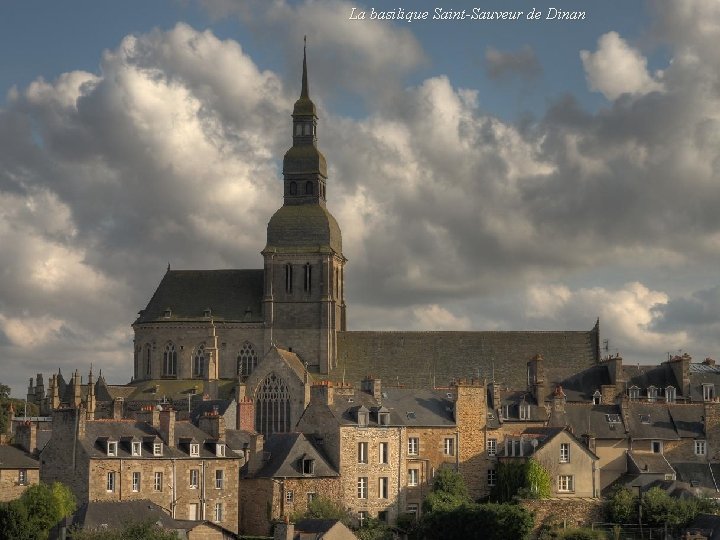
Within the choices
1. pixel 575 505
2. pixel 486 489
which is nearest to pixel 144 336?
pixel 486 489

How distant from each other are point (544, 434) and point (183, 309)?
42.3m

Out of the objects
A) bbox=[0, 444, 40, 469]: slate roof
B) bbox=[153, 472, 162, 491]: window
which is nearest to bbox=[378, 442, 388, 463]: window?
bbox=[153, 472, 162, 491]: window

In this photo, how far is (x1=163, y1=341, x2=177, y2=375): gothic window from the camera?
11106 centimetres

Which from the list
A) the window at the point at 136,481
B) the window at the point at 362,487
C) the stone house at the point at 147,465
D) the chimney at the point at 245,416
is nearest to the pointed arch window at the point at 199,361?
the chimney at the point at 245,416

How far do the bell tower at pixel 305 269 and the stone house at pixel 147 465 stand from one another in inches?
1456

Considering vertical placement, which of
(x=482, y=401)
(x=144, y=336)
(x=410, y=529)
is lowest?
(x=410, y=529)

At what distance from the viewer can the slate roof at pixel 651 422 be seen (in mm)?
81688

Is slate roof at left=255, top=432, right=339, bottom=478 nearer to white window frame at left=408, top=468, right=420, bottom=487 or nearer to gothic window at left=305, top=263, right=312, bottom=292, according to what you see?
white window frame at left=408, top=468, right=420, bottom=487

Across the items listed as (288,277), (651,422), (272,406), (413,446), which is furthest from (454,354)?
(413,446)

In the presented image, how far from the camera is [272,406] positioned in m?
96.8

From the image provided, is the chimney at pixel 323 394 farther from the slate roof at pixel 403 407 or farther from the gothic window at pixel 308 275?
the gothic window at pixel 308 275

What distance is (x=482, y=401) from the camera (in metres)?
79.1

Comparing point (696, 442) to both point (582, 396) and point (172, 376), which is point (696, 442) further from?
point (172, 376)

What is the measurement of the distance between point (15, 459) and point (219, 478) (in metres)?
9.32
